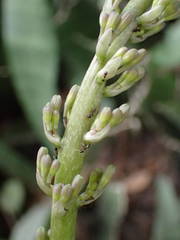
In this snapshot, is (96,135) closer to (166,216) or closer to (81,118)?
(81,118)

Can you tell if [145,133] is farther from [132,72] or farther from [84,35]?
[132,72]

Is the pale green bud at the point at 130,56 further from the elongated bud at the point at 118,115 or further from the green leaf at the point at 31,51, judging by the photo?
the green leaf at the point at 31,51

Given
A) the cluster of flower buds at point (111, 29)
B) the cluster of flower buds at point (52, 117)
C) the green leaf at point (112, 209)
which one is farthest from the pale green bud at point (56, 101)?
the green leaf at point (112, 209)

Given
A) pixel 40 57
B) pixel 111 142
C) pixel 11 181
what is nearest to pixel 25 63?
pixel 40 57

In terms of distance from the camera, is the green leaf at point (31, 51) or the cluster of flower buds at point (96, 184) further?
the green leaf at point (31, 51)

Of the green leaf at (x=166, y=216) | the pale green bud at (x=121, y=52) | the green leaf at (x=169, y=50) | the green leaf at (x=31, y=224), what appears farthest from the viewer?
the green leaf at (x=169, y=50)

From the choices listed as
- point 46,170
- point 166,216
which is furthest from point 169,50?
point 46,170
